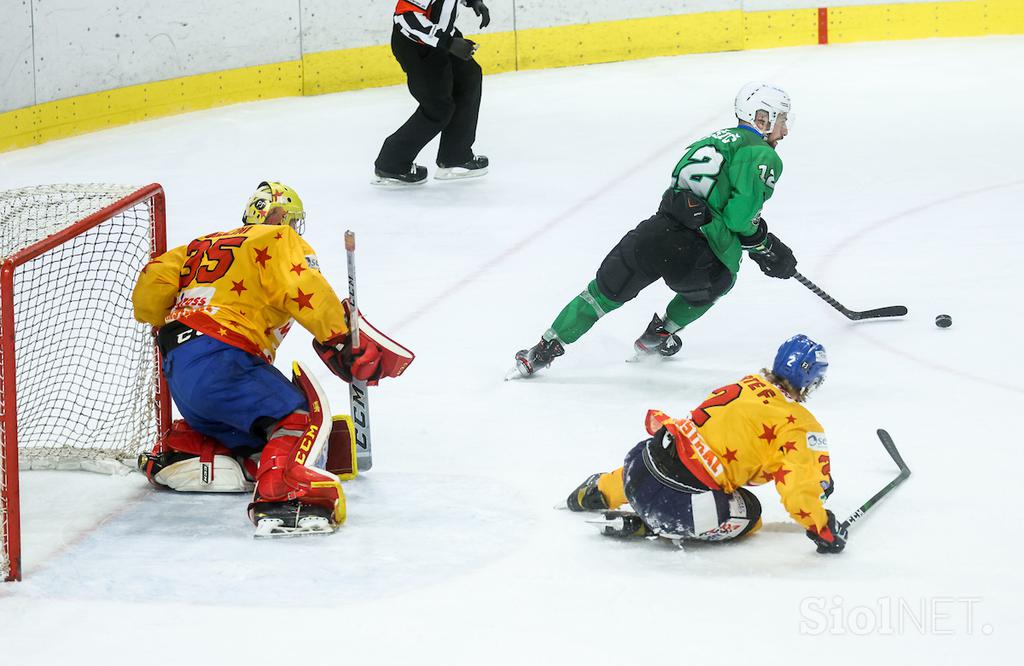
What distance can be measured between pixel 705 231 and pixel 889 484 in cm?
121

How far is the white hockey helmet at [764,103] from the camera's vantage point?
4.60 m

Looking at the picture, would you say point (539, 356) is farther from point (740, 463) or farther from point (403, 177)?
point (403, 177)

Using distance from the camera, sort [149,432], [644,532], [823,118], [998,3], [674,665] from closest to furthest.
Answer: [674,665] → [644,532] → [149,432] → [823,118] → [998,3]

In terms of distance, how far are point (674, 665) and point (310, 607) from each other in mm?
786

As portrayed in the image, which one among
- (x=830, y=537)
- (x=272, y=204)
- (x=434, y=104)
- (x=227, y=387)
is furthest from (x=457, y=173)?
(x=830, y=537)

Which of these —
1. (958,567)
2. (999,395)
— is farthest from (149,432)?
(999,395)

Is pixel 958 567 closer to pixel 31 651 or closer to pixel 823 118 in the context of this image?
pixel 31 651

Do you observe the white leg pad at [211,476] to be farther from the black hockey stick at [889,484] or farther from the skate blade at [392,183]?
the skate blade at [392,183]

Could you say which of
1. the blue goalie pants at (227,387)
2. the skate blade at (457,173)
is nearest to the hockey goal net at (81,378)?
the blue goalie pants at (227,387)

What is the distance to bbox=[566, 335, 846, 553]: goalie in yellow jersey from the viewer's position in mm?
3168

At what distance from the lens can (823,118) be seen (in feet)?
28.6

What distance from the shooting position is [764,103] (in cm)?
459

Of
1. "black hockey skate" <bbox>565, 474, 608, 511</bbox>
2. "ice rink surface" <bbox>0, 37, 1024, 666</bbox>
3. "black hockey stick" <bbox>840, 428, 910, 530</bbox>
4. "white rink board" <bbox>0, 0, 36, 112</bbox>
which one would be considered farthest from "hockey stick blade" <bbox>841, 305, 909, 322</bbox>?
"white rink board" <bbox>0, 0, 36, 112</bbox>

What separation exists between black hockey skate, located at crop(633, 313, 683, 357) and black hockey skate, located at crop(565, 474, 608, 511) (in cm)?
144
